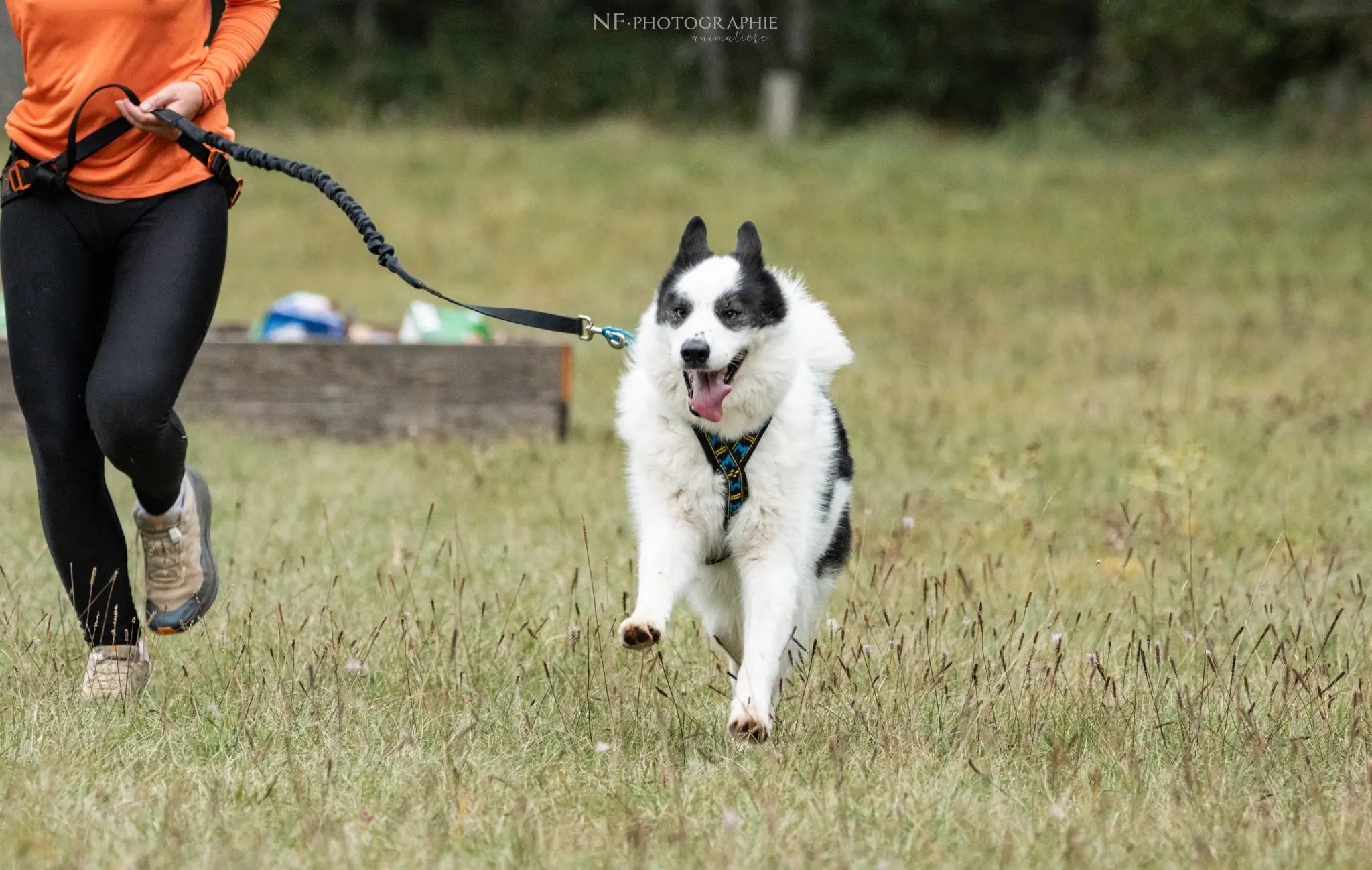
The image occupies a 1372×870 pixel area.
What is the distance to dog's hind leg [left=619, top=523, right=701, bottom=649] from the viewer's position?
3.50 m

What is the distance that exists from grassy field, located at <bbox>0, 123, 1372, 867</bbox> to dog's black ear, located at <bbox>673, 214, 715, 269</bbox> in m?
0.96

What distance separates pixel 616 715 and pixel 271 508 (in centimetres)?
319

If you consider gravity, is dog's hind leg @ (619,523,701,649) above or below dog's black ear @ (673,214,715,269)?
below

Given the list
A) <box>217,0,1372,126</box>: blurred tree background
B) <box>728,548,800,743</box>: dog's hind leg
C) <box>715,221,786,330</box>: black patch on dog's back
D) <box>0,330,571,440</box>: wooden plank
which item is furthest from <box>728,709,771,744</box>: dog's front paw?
<box>217,0,1372,126</box>: blurred tree background

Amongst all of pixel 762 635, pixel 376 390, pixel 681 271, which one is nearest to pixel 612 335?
pixel 681 271

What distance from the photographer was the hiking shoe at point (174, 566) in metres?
4.09

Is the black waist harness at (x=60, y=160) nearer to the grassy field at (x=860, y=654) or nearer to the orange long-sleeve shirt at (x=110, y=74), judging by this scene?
the orange long-sleeve shirt at (x=110, y=74)

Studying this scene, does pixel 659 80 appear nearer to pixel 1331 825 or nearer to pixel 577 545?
pixel 577 545

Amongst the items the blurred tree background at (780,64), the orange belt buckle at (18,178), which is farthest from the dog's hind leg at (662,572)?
the blurred tree background at (780,64)

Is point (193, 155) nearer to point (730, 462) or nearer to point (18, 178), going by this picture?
point (18, 178)

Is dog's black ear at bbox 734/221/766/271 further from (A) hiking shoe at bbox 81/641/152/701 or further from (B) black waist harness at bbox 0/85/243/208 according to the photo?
(A) hiking shoe at bbox 81/641/152/701

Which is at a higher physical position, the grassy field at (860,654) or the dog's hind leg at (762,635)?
the dog's hind leg at (762,635)

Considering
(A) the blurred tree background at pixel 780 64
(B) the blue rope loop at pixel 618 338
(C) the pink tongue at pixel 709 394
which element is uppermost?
(A) the blurred tree background at pixel 780 64

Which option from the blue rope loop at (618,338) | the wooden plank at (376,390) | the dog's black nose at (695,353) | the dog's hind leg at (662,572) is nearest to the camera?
the dog's hind leg at (662,572)
